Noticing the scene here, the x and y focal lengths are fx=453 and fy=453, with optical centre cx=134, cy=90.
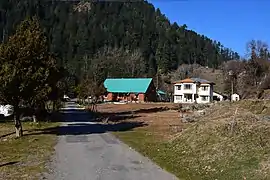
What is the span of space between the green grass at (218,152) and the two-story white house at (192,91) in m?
82.8

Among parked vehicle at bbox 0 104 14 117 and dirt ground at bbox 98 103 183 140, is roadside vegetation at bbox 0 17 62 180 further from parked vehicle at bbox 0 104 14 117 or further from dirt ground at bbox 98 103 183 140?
parked vehicle at bbox 0 104 14 117

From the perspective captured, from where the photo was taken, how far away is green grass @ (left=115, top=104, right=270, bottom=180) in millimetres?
11867

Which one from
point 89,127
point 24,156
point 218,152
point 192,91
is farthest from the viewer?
point 192,91

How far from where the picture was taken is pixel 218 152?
14375mm

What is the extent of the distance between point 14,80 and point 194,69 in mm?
138818

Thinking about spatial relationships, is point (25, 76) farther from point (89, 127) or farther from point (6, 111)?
point (6, 111)

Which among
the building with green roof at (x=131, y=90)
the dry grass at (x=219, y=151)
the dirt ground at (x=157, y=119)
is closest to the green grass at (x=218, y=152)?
the dry grass at (x=219, y=151)

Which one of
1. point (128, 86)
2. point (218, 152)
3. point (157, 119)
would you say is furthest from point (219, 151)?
point (128, 86)

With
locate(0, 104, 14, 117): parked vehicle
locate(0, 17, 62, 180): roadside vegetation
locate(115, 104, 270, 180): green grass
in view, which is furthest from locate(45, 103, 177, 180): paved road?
locate(0, 104, 14, 117): parked vehicle

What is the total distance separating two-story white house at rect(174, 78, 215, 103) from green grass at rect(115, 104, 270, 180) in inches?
3259

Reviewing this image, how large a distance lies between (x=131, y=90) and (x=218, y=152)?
8834 centimetres

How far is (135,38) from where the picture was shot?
185 m

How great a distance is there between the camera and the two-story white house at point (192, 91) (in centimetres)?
10194

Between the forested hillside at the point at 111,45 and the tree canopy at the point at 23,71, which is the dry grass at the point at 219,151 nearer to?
the tree canopy at the point at 23,71
